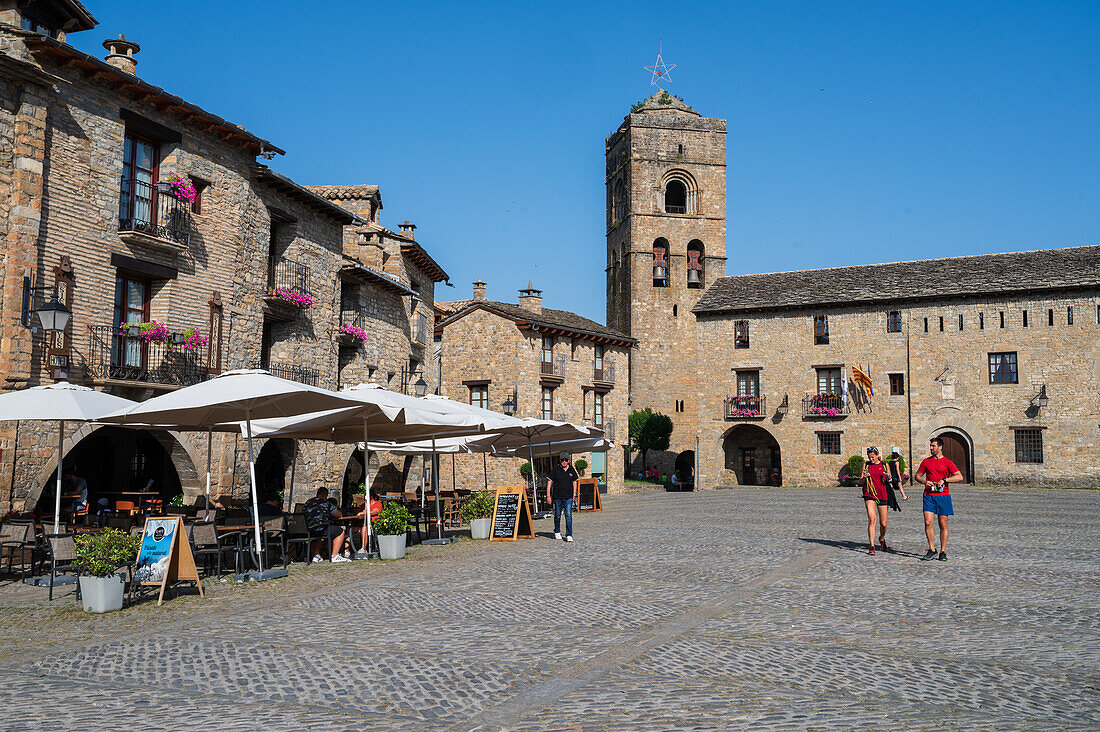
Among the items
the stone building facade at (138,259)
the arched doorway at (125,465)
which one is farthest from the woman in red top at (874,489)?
the arched doorway at (125,465)

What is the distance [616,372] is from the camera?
4716 cm

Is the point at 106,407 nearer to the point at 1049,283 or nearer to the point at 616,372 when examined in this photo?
the point at 616,372

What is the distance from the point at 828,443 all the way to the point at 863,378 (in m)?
3.96

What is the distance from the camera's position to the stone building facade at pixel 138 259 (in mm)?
15586

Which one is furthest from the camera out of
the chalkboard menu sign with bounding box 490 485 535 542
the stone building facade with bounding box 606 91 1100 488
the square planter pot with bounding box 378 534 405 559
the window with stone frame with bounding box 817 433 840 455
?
the window with stone frame with bounding box 817 433 840 455

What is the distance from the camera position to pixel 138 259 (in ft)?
59.7

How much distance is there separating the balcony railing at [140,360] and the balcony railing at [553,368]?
23230 millimetres

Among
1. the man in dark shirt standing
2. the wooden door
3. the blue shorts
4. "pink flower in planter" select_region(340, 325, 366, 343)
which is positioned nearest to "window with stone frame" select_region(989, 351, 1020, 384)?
the wooden door

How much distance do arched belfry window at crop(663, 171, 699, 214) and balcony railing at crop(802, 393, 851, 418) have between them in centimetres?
1742

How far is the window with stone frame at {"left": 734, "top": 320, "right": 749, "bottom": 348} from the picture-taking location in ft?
159

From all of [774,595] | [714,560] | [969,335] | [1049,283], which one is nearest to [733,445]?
[969,335]

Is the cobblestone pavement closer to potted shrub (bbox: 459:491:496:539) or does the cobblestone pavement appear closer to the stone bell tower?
potted shrub (bbox: 459:491:496:539)

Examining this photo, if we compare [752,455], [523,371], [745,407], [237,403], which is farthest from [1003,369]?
[237,403]

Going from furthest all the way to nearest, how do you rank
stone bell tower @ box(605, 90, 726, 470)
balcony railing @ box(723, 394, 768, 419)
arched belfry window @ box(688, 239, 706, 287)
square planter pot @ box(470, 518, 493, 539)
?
arched belfry window @ box(688, 239, 706, 287) < stone bell tower @ box(605, 90, 726, 470) < balcony railing @ box(723, 394, 768, 419) < square planter pot @ box(470, 518, 493, 539)
